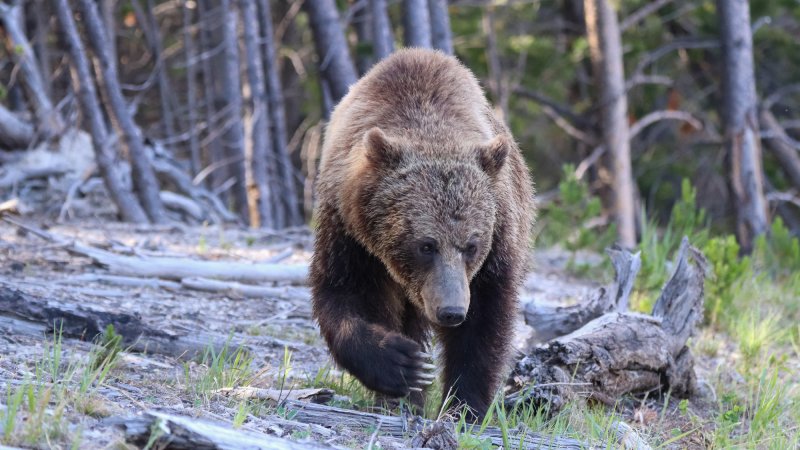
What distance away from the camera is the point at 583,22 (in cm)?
1365

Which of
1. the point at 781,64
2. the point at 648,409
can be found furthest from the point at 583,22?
the point at 648,409

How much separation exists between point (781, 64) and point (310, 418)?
12.9 meters

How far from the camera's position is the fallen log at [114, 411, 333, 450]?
8.66ft

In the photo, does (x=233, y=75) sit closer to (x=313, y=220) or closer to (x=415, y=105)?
(x=313, y=220)

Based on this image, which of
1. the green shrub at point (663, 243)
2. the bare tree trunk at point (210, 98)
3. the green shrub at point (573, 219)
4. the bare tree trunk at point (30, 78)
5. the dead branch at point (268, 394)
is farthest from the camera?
the bare tree trunk at point (210, 98)

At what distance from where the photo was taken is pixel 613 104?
36.2 ft

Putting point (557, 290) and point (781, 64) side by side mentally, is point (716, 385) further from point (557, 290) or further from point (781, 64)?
point (781, 64)

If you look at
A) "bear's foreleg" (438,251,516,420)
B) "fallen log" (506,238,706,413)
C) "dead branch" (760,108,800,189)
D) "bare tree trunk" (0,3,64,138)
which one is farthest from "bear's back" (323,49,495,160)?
"dead branch" (760,108,800,189)

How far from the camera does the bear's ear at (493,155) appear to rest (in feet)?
13.2

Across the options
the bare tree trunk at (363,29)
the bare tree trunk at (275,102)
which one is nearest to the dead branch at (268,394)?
the bare tree trunk at (363,29)

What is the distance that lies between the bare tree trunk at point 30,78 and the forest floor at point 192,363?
7.25 feet

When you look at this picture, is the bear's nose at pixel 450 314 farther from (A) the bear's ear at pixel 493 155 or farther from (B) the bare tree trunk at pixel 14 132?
(B) the bare tree trunk at pixel 14 132

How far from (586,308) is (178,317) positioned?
227cm

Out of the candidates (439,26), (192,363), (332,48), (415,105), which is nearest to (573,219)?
(439,26)
